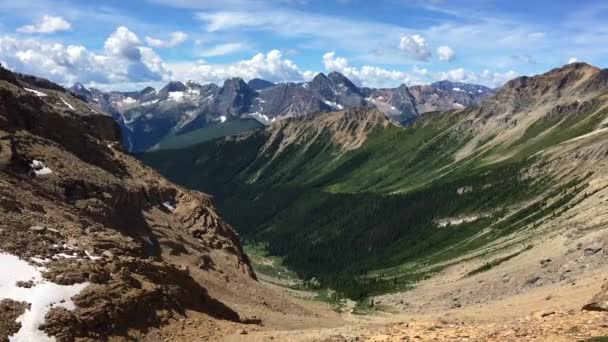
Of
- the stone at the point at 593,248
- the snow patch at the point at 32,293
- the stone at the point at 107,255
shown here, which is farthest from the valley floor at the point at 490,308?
the snow patch at the point at 32,293

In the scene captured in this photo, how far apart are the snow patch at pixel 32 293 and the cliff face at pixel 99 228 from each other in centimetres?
45

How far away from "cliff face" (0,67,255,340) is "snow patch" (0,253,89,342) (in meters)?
0.45

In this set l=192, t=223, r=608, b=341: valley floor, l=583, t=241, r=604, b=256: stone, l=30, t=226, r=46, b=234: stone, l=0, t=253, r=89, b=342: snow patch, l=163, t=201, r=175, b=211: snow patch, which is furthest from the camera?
l=583, t=241, r=604, b=256: stone

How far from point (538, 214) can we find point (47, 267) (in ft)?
537

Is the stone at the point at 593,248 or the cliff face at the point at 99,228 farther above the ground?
the cliff face at the point at 99,228

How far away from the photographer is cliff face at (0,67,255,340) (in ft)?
114

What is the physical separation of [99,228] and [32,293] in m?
19.7

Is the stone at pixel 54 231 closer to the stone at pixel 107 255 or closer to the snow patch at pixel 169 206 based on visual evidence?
the stone at pixel 107 255

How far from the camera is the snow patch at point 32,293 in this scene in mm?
30438

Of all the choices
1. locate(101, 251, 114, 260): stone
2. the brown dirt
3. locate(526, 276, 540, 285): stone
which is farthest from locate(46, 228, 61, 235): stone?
locate(526, 276, 540, 285): stone

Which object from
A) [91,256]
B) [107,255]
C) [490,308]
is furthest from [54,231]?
[490,308]

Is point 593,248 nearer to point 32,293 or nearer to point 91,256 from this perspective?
point 91,256

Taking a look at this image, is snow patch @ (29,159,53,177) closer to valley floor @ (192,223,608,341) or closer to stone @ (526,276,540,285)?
valley floor @ (192,223,608,341)

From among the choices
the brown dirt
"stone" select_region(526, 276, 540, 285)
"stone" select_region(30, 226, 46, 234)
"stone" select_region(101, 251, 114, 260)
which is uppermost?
"stone" select_region(30, 226, 46, 234)
